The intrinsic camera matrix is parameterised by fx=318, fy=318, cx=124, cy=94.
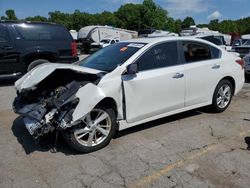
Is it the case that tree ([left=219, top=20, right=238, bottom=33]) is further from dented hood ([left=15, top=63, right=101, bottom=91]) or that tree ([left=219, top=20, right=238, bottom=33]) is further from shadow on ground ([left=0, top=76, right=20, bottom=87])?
dented hood ([left=15, top=63, right=101, bottom=91])

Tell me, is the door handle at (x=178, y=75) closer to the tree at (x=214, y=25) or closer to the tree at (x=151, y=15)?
the tree at (x=151, y=15)

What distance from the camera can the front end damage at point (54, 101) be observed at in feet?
13.6

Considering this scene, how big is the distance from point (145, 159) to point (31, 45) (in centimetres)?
701

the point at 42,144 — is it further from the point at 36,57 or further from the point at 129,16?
the point at 129,16

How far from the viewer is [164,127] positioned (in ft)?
18.3

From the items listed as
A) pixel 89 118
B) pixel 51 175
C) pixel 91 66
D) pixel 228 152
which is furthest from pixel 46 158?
pixel 228 152

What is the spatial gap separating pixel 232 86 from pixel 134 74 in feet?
9.07

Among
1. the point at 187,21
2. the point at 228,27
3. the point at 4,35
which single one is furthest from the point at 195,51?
the point at 187,21

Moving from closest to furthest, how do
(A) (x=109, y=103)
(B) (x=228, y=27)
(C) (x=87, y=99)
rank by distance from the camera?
(C) (x=87, y=99) < (A) (x=109, y=103) < (B) (x=228, y=27)

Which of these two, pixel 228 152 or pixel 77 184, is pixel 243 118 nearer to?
pixel 228 152

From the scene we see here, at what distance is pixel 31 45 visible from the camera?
32.9ft

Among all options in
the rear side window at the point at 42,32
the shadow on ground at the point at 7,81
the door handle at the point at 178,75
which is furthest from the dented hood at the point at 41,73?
the shadow on ground at the point at 7,81

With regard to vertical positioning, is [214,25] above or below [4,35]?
above

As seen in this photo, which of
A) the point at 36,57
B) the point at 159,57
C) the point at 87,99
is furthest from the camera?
the point at 36,57
